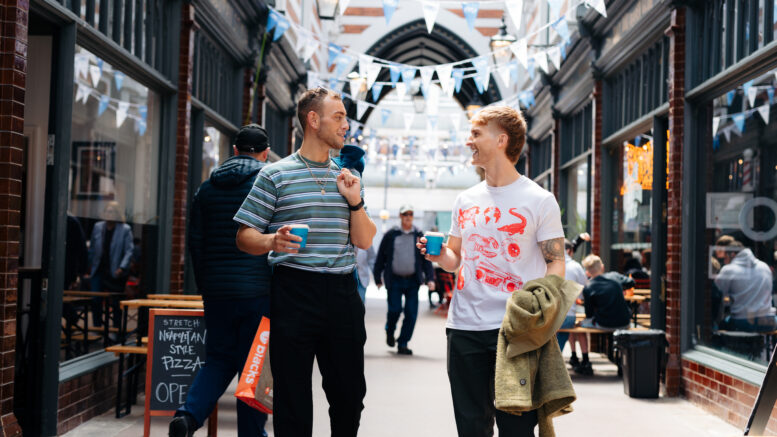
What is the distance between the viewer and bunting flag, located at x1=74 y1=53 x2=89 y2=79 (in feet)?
19.2

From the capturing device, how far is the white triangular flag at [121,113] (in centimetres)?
675

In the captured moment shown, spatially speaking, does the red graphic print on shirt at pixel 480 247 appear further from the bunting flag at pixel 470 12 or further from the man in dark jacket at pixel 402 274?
the man in dark jacket at pixel 402 274

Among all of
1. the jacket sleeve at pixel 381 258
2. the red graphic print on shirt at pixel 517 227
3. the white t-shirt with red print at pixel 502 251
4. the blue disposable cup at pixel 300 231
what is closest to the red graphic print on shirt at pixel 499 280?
the white t-shirt with red print at pixel 502 251

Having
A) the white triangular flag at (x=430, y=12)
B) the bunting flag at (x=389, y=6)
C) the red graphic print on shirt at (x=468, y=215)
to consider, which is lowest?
the red graphic print on shirt at (x=468, y=215)

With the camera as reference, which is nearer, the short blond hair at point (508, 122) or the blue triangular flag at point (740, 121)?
the short blond hair at point (508, 122)

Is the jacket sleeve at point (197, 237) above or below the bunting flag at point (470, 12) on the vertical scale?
below

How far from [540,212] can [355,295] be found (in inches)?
34.5

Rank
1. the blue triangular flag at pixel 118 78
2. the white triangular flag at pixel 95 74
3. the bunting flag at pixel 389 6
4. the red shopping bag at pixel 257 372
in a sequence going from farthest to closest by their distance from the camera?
the bunting flag at pixel 389 6
the blue triangular flag at pixel 118 78
the white triangular flag at pixel 95 74
the red shopping bag at pixel 257 372

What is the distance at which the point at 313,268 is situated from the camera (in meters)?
3.37

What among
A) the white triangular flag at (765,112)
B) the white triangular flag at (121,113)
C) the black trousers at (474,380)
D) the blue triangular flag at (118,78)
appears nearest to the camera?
the black trousers at (474,380)

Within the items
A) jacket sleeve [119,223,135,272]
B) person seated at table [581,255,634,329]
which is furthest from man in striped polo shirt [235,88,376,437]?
person seated at table [581,255,634,329]

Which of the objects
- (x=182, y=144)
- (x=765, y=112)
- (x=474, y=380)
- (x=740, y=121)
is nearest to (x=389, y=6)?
(x=182, y=144)

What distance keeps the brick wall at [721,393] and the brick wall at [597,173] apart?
13.7 feet

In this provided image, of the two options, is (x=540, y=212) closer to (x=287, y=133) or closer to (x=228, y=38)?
(x=228, y=38)
